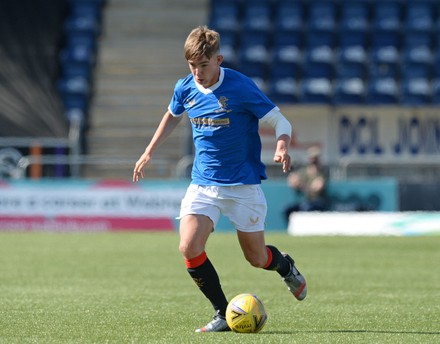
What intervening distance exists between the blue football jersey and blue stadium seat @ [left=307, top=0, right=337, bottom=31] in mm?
17726

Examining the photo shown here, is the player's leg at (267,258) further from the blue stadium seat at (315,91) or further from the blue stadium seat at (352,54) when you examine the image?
the blue stadium seat at (352,54)

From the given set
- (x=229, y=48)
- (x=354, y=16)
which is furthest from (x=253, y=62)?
(x=354, y=16)

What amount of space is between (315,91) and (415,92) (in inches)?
88.4

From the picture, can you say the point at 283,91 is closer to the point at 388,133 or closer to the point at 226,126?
the point at 388,133

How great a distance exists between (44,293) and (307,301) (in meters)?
2.37

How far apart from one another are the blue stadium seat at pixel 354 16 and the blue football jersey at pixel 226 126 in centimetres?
1790

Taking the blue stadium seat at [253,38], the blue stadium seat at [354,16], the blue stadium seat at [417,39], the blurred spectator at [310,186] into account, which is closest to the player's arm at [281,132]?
the blurred spectator at [310,186]

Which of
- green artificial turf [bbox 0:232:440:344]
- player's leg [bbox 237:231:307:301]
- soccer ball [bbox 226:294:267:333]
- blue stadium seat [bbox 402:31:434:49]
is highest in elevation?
blue stadium seat [bbox 402:31:434:49]

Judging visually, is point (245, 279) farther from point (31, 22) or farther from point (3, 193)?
point (31, 22)

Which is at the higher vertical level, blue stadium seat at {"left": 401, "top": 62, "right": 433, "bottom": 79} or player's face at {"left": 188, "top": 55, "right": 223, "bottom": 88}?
blue stadium seat at {"left": 401, "top": 62, "right": 433, "bottom": 79}

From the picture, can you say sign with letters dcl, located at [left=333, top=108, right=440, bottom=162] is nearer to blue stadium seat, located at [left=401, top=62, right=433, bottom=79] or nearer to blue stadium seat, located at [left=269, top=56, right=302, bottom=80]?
blue stadium seat, located at [left=401, top=62, right=433, bottom=79]

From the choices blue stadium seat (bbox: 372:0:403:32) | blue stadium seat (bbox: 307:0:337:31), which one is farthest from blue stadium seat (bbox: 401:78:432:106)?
blue stadium seat (bbox: 307:0:337:31)

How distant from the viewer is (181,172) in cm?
1953

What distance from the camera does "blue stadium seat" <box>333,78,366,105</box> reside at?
77.0ft
